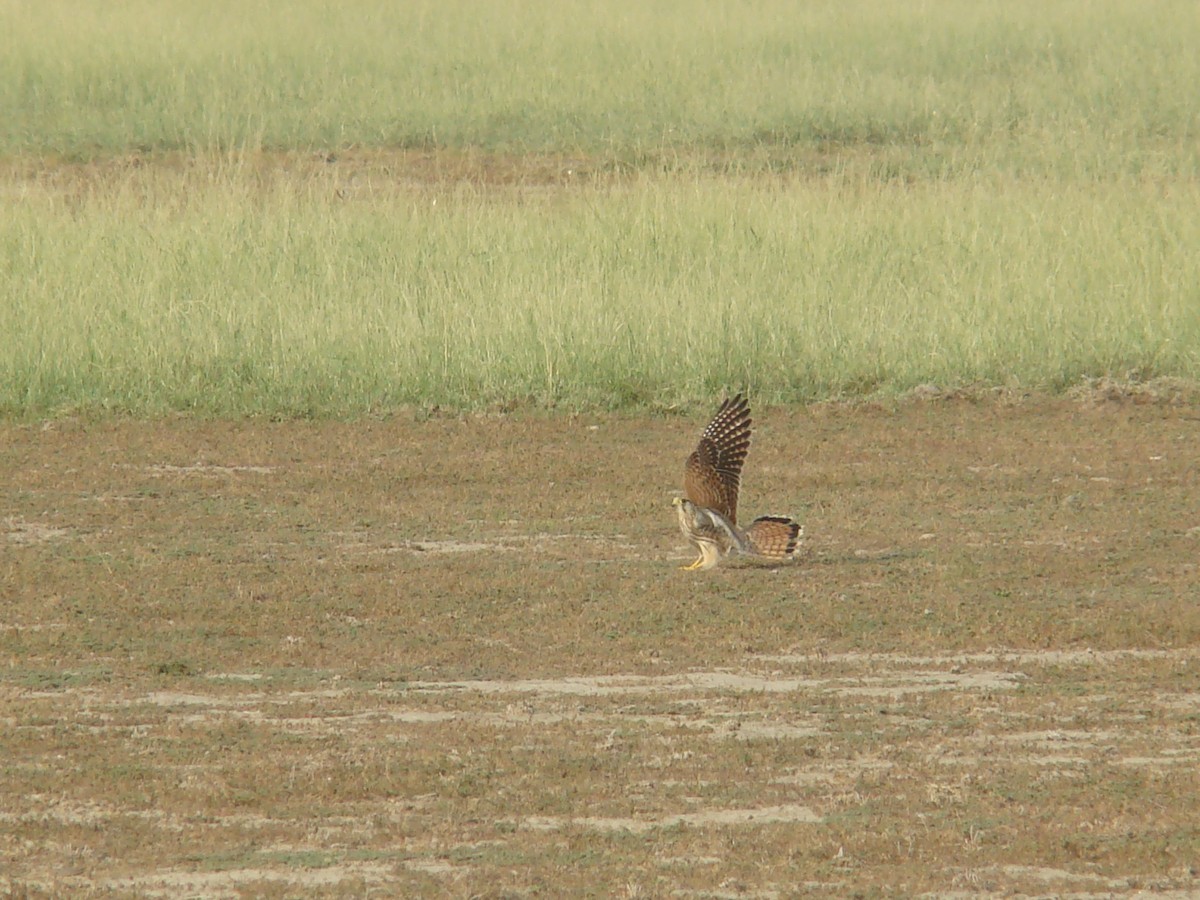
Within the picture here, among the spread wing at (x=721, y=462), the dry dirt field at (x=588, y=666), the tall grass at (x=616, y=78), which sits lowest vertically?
the dry dirt field at (x=588, y=666)

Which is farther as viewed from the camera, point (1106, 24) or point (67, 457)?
point (1106, 24)

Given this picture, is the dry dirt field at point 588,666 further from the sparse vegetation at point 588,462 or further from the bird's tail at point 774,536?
the bird's tail at point 774,536

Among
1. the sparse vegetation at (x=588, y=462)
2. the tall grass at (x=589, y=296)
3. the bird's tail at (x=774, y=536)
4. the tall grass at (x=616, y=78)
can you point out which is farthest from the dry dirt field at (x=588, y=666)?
the tall grass at (x=616, y=78)

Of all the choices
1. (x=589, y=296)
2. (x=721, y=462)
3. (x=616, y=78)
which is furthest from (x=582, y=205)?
(x=721, y=462)

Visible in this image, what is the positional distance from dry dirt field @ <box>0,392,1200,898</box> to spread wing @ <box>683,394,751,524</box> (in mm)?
301

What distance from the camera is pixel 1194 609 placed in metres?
6.46

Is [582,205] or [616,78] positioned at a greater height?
[616,78]

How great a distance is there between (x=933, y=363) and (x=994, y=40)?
1030 centimetres

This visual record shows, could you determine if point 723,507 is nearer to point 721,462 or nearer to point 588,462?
point 721,462

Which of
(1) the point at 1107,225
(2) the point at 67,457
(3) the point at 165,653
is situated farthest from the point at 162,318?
(1) the point at 1107,225

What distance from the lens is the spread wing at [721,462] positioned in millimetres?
7008

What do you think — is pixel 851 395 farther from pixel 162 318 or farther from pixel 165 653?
pixel 165 653

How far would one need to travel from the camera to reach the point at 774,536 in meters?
6.83

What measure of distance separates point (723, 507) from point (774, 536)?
0.27 m
